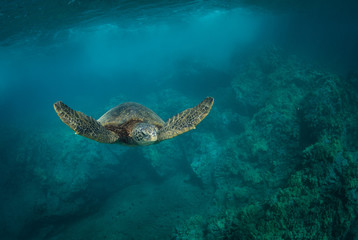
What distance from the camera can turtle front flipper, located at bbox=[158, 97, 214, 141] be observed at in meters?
4.17

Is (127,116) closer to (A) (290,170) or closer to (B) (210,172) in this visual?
(A) (290,170)

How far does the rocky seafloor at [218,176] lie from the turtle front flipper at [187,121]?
280cm

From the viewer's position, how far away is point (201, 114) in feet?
14.1

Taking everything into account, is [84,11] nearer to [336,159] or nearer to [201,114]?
[201,114]

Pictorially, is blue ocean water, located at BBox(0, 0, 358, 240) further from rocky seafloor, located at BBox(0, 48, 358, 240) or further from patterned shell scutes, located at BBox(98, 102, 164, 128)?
patterned shell scutes, located at BBox(98, 102, 164, 128)

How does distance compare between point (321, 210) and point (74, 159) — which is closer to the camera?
point (321, 210)

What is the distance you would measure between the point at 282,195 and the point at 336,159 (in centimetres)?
205

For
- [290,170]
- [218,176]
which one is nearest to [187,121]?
[290,170]

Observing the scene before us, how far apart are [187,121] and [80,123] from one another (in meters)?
2.36

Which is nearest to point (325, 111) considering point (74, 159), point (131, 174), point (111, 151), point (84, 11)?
point (131, 174)

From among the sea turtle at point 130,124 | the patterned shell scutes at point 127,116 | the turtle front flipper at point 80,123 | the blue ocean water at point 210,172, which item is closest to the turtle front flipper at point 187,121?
the sea turtle at point 130,124

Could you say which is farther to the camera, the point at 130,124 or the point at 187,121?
the point at 130,124

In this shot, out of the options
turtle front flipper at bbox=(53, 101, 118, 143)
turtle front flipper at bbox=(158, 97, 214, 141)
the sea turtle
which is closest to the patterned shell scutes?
the sea turtle

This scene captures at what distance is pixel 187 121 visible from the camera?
439cm
